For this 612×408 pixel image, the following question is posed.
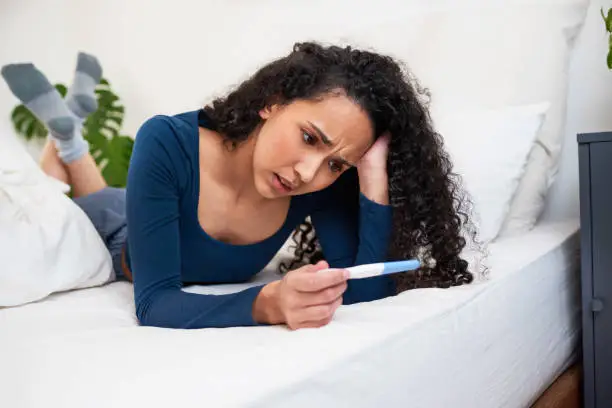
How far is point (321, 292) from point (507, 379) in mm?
420

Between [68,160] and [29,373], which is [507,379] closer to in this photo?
[29,373]

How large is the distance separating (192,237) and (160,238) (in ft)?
0.41

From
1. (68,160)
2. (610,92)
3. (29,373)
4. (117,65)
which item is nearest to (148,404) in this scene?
(29,373)

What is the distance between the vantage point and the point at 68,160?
168 centimetres

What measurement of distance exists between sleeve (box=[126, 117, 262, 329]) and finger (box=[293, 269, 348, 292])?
0.11 metres

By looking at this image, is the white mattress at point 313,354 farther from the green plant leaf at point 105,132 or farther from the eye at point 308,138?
the green plant leaf at point 105,132

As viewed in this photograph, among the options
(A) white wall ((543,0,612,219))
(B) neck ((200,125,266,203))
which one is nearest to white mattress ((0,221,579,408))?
(B) neck ((200,125,266,203))

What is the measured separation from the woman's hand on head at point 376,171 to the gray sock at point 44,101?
95cm

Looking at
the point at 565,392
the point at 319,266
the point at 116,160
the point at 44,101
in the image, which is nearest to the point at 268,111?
the point at 319,266

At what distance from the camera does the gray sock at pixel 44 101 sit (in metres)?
1.62

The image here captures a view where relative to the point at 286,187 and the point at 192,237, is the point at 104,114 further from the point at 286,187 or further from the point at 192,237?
the point at 286,187

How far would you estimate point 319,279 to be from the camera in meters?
0.68

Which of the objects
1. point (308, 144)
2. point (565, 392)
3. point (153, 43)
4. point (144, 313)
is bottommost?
point (565, 392)

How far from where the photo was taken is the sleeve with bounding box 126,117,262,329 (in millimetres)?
801
